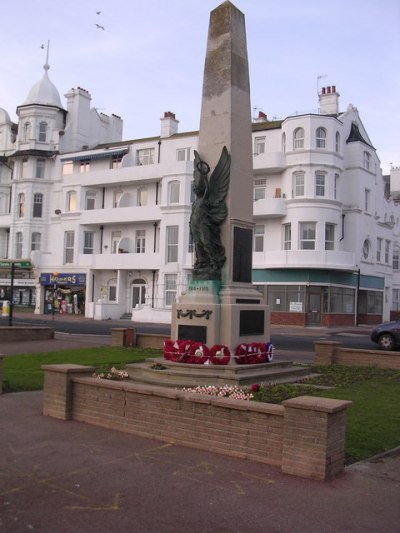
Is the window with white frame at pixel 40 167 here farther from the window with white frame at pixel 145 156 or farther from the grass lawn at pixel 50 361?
the grass lawn at pixel 50 361

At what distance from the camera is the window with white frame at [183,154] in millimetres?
46344

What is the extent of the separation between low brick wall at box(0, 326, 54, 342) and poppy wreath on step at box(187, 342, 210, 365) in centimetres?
1252

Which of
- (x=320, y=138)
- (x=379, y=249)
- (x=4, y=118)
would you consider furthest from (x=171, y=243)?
(x=4, y=118)

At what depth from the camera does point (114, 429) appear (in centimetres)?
838

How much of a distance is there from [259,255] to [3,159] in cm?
2798

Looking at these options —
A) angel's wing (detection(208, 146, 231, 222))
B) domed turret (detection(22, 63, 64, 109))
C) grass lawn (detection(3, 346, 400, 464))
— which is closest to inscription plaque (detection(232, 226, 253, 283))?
angel's wing (detection(208, 146, 231, 222))

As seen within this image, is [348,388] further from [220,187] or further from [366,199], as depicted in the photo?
[366,199]

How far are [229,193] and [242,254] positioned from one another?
4.72 ft

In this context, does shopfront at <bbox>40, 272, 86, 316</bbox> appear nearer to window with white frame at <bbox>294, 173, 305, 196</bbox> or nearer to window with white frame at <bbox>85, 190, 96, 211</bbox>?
window with white frame at <bbox>85, 190, 96, 211</bbox>

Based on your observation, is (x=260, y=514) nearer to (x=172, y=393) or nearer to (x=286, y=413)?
(x=286, y=413)

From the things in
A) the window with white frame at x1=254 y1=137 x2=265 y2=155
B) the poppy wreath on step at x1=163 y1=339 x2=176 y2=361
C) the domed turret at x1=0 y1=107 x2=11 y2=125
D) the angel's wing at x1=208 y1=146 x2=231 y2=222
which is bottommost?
the poppy wreath on step at x1=163 y1=339 x2=176 y2=361

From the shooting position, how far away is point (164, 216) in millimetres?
45312

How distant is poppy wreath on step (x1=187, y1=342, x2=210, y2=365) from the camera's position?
12.1 meters

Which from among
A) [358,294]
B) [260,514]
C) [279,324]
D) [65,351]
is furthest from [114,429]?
[358,294]
